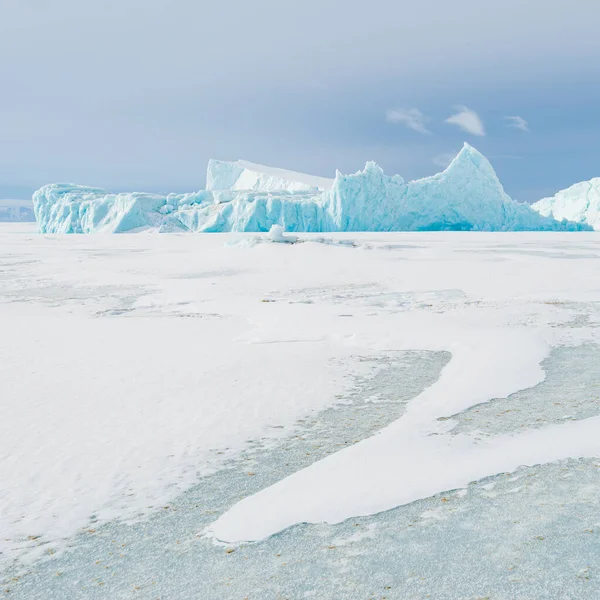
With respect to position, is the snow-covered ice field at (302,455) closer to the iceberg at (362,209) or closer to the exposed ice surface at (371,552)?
the exposed ice surface at (371,552)

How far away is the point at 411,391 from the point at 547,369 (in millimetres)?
2264

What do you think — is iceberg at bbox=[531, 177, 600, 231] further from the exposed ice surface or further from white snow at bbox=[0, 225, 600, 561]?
the exposed ice surface

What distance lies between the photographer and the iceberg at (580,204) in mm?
66812

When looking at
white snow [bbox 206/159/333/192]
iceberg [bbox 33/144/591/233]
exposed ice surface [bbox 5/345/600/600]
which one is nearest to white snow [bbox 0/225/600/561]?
exposed ice surface [bbox 5/345/600/600]

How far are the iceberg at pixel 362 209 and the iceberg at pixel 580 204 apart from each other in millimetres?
5532

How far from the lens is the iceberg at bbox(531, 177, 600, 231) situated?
2630 inches

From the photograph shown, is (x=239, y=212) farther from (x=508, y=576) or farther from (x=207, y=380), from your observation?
(x=508, y=576)

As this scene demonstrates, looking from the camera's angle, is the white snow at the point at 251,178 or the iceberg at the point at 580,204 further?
the white snow at the point at 251,178

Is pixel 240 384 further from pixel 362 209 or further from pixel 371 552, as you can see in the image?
pixel 362 209

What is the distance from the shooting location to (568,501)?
4.31 m

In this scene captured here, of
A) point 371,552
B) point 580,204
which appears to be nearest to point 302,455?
point 371,552

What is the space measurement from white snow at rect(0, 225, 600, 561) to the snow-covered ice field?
0.03m

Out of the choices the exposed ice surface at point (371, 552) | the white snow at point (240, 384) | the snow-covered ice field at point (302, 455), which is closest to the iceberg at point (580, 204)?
the white snow at point (240, 384)

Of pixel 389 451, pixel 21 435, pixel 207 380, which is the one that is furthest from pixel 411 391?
pixel 21 435
